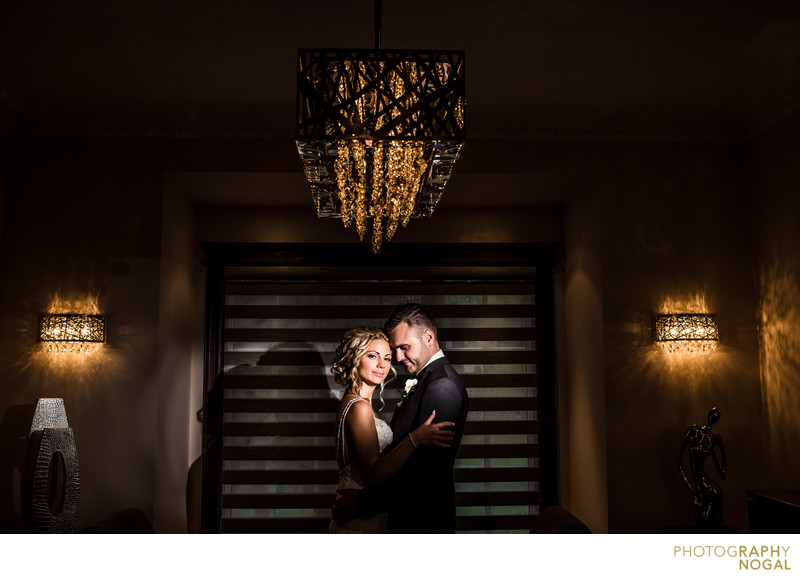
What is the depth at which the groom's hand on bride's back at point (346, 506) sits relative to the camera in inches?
122

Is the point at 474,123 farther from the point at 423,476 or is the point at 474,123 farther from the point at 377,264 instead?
the point at 423,476

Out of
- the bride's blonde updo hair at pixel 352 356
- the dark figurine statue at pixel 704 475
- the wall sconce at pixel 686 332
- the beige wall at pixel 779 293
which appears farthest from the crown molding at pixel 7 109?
the beige wall at pixel 779 293

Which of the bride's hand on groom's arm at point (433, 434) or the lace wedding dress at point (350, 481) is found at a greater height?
the bride's hand on groom's arm at point (433, 434)

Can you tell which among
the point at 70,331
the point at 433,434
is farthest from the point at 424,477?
the point at 70,331

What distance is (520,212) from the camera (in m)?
4.44

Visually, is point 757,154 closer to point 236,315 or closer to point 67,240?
point 236,315

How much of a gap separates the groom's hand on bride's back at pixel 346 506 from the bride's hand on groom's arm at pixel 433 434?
0.40 metres

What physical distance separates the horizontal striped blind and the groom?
3.26ft

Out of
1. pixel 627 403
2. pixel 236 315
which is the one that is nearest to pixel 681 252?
pixel 627 403

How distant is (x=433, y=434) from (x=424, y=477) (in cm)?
23

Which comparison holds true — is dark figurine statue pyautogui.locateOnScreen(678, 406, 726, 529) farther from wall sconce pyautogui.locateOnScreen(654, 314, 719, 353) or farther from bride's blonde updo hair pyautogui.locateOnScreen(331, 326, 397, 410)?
bride's blonde updo hair pyautogui.locateOnScreen(331, 326, 397, 410)

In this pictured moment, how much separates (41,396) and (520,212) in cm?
314

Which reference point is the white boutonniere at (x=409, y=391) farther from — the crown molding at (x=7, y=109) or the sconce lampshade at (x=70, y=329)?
the crown molding at (x=7, y=109)

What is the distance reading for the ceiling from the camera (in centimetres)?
275
